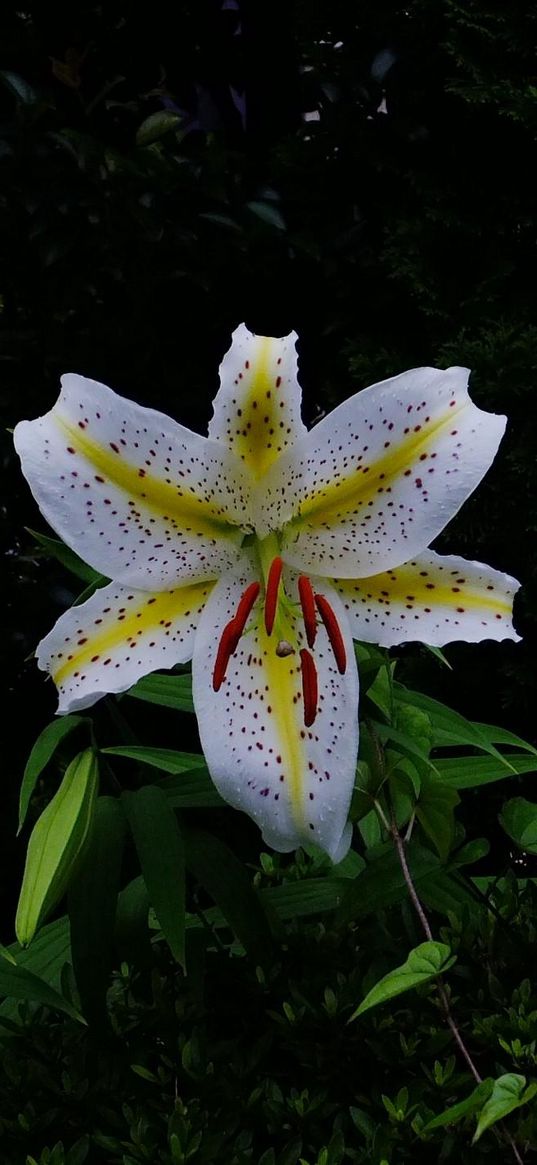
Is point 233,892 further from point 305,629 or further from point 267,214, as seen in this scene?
point 267,214

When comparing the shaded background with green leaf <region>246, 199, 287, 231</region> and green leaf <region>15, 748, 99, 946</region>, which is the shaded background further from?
green leaf <region>15, 748, 99, 946</region>

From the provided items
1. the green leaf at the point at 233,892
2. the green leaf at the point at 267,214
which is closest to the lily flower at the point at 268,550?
the green leaf at the point at 233,892

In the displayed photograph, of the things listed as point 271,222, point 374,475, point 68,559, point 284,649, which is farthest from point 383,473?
point 271,222

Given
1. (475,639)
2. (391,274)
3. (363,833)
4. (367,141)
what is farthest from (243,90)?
(475,639)

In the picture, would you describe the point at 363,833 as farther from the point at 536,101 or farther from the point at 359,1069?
the point at 536,101

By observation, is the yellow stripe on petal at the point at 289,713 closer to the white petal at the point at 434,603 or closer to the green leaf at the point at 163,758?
the white petal at the point at 434,603
